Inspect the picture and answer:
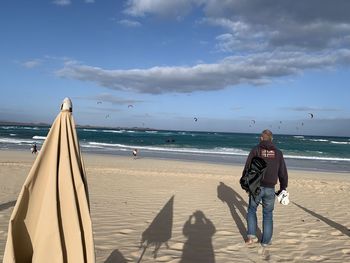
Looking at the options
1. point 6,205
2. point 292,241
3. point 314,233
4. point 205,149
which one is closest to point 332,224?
point 314,233

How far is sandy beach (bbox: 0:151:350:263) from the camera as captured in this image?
5.23m

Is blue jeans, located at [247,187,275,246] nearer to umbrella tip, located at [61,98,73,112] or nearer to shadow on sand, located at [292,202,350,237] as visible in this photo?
shadow on sand, located at [292,202,350,237]

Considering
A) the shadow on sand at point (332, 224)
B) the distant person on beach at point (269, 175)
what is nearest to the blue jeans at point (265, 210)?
the distant person on beach at point (269, 175)

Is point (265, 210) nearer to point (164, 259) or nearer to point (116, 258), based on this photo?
point (164, 259)

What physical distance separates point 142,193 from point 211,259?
202 inches

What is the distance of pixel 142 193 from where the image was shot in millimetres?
9977

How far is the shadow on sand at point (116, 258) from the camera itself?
4.77 m

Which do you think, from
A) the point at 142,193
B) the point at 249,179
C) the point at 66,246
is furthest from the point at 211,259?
the point at 142,193

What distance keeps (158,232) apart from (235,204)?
3.38m

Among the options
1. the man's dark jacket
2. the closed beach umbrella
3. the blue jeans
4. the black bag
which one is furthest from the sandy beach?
the closed beach umbrella

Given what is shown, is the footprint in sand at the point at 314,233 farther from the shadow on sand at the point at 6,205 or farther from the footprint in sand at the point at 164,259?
the shadow on sand at the point at 6,205

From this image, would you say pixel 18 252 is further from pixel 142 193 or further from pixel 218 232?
pixel 142 193

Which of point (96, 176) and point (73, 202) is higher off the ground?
point (73, 202)

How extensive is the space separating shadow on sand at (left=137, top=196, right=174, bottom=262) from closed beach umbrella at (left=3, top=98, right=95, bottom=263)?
7.57ft
